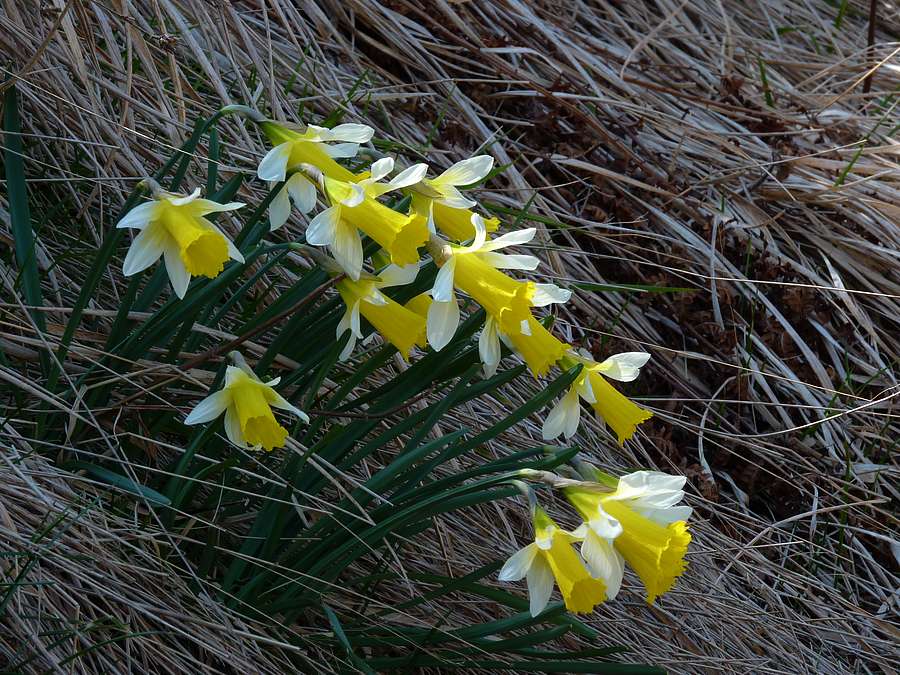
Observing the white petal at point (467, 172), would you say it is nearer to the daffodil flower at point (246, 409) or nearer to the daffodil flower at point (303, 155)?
the daffodil flower at point (303, 155)

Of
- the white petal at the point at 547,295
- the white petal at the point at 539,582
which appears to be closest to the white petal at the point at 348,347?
the white petal at the point at 547,295

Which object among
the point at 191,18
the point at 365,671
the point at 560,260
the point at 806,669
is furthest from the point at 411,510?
the point at 191,18

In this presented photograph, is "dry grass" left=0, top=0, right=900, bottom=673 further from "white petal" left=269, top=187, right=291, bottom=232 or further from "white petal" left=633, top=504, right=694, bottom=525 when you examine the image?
"white petal" left=633, top=504, right=694, bottom=525

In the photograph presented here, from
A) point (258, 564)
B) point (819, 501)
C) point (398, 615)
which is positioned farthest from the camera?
point (819, 501)

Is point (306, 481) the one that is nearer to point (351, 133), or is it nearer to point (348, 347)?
point (348, 347)

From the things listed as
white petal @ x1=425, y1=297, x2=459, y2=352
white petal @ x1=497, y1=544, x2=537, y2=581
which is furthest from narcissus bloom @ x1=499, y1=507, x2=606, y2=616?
white petal @ x1=425, y1=297, x2=459, y2=352

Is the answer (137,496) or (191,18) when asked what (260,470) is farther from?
Answer: (191,18)

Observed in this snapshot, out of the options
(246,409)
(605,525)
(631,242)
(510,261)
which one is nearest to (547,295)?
(510,261)
